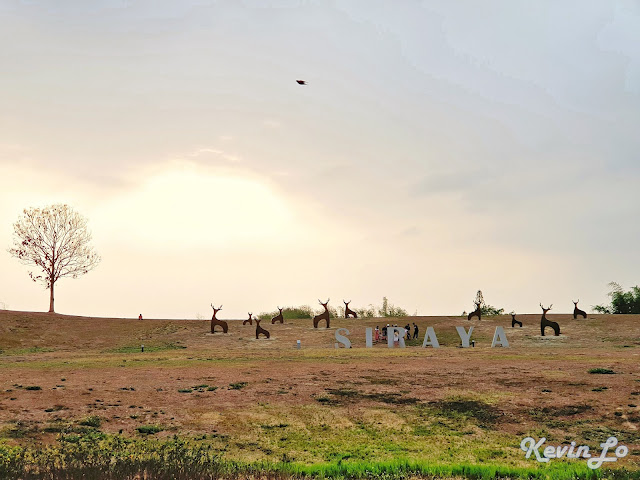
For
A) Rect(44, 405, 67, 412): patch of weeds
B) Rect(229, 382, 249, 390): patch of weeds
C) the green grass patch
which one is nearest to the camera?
the green grass patch

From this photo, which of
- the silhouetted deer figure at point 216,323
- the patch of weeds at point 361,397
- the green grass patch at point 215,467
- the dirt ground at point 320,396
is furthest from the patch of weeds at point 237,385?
the silhouetted deer figure at point 216,323

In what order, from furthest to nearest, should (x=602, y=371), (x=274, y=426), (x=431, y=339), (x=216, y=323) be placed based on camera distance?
(x=216, y=323) < (x=431, y=339) < (x=602, y=371) < (x=274, y=426)

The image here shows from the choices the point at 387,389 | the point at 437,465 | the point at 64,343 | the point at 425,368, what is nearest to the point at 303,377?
the point at 387,389

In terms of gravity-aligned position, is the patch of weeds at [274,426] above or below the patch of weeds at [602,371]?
below

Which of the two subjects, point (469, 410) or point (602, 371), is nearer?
point (469, 410)

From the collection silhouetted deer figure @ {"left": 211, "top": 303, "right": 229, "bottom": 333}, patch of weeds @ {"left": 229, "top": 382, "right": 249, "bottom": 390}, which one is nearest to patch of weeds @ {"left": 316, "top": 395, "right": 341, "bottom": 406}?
patch of weeds @ {"left": 229, "top": 382, "right": 249, "bottom": 390}

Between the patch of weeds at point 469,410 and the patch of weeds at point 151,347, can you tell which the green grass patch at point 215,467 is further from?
the patch of weeds at point 151,347

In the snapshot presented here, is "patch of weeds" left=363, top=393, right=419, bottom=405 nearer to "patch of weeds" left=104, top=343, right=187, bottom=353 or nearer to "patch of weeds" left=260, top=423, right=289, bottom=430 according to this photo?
"patch of weeds" left=260, top=423, right=289, bottom=430

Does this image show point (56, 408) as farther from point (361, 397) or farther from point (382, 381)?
point (382, 381)

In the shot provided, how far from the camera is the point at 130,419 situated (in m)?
17.5

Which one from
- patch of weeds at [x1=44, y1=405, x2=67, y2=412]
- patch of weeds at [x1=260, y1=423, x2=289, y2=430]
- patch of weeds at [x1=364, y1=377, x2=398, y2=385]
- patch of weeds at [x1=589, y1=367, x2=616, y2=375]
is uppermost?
patch of weeds at [x1=589, y1=367, x2=616, y2=375]

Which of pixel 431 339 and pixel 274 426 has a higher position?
pixel 431 339

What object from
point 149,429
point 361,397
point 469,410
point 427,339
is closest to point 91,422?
point 149,429

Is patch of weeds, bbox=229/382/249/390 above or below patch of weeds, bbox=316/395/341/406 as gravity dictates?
above
